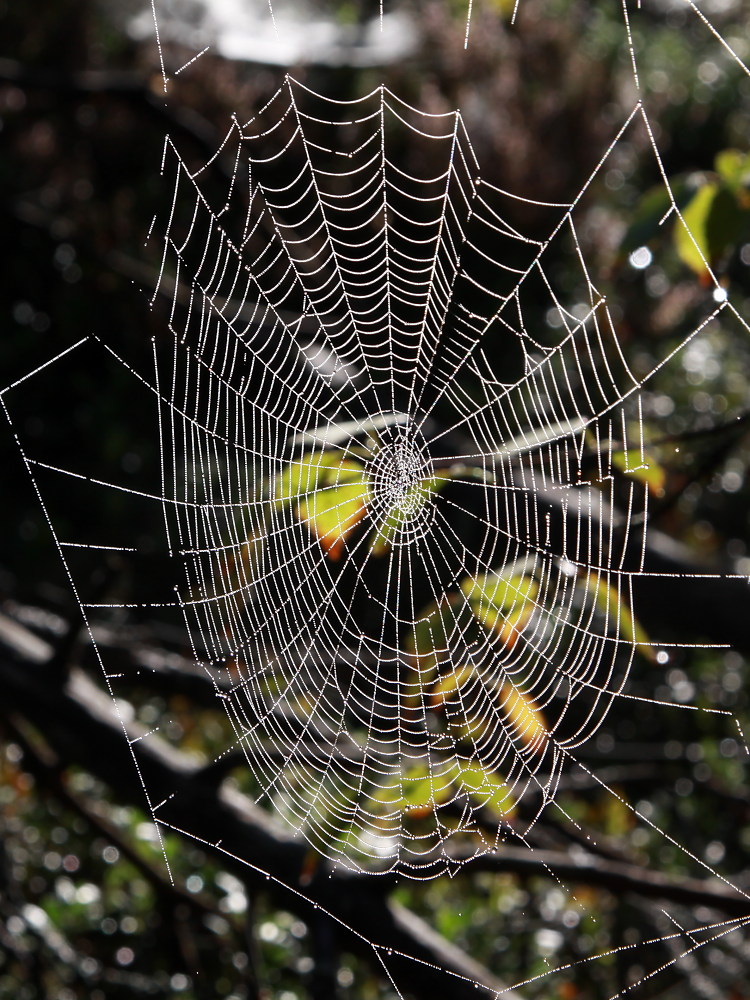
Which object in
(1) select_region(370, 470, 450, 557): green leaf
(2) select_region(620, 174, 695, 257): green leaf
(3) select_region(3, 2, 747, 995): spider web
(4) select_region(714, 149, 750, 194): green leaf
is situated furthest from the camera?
(1) select_region(370, 470, 450, 557): green leaf

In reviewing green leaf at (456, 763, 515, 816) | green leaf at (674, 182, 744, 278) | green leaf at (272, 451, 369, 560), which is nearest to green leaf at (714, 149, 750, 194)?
green leaf at (674, 182, 744, 278)

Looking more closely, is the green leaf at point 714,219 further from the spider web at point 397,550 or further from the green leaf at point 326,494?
the green leaf at point 326,494

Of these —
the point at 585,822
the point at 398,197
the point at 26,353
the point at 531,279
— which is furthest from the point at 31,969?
the point at 531,279

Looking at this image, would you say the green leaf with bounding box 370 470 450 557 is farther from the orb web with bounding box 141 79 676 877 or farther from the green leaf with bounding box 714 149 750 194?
the green leaf with bounding box 714 149 750 194

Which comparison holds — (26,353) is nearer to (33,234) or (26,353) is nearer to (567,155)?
(33,234)

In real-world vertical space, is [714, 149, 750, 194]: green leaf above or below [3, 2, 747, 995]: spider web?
above

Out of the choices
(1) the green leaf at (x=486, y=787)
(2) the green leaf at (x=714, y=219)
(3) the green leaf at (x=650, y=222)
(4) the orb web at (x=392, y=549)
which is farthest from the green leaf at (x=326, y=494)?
(2) the green leaf at (x=714, y=219)
